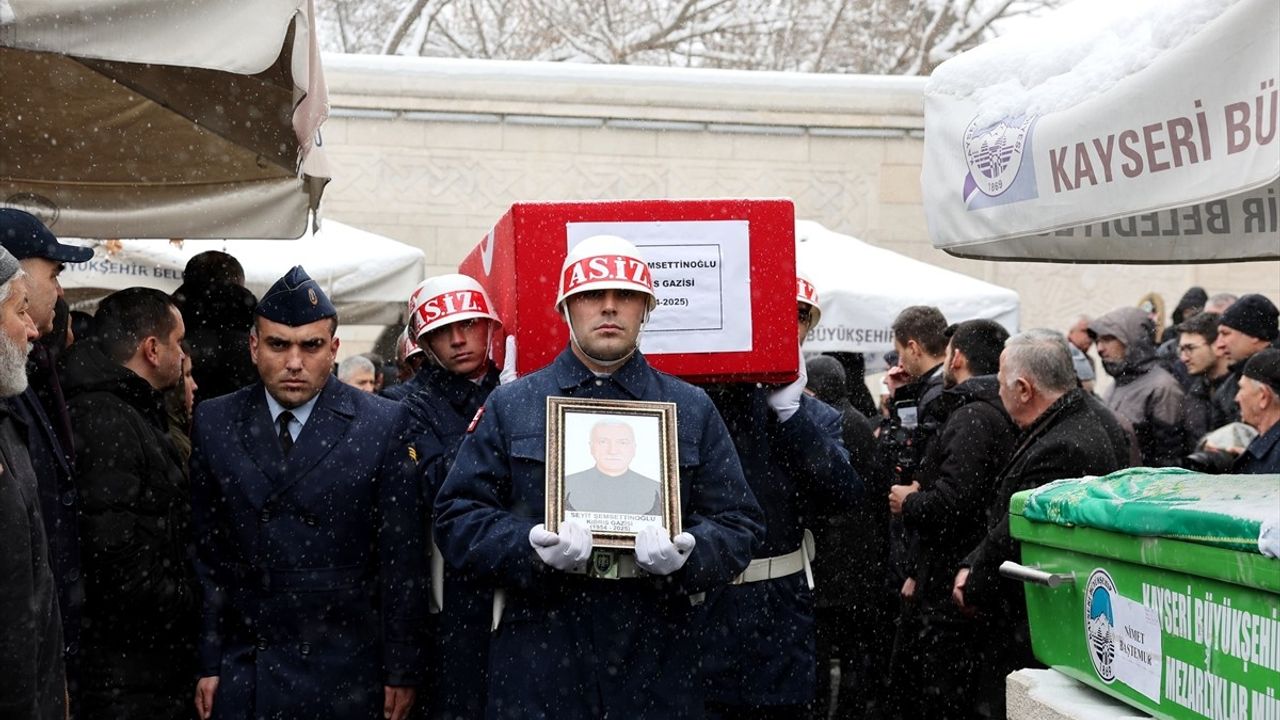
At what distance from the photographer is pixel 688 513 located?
4539 mm

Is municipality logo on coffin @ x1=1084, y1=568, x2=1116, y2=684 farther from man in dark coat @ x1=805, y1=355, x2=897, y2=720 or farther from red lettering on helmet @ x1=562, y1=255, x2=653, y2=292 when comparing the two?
man in dark coat @ x1=805, y1=355, x2=897, y2=720

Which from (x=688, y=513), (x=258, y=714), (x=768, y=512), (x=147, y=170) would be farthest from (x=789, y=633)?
(x=147, y=170)

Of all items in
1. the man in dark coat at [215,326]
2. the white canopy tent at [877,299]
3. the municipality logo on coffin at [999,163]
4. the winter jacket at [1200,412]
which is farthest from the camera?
the white canopy tent at [877,299]

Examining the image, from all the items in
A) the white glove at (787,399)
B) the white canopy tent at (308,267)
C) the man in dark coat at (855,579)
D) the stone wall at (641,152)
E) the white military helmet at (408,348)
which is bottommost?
the man in dark coat at (855,579)

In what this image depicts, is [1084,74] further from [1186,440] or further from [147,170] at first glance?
[1186,440]

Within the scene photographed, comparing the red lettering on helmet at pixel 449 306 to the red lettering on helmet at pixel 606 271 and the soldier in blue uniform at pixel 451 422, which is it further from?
the red lettering on helmet at pixel 606 271

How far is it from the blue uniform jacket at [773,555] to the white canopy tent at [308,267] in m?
4.41

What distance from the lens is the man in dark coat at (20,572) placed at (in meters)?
3.54

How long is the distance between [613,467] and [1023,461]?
222 centimetres

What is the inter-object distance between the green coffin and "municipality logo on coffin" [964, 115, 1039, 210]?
2.74ft

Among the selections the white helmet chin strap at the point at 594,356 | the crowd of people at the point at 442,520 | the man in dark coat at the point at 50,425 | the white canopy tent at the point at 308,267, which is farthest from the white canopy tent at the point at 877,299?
the man in dark coat at the point at 50,425

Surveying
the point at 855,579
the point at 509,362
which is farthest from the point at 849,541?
the point at 509,362

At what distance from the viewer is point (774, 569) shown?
548cm

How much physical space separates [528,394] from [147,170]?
3.30 m
